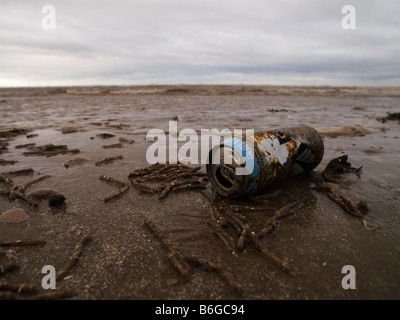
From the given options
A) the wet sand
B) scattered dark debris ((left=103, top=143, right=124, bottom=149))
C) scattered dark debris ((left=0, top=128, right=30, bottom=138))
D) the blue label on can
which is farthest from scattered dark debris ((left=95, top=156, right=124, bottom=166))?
scattered dark debris ((left=0, top=128, right=30, bottom=138))

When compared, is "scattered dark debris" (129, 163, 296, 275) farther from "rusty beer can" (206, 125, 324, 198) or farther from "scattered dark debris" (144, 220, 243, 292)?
"rusty beer can" (206, 125, 324, 198)

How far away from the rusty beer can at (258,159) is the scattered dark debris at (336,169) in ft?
2.68

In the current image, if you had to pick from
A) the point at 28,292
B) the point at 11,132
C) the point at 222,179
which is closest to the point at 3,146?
the point at 11,132

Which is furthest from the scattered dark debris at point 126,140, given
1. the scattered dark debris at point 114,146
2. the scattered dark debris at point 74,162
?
the scattered dark debris at point 74,162

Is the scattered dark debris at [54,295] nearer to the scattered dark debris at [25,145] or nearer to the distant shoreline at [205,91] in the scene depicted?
the scattered dark debris at [25,145]

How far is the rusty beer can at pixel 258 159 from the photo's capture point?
3066 millimetres

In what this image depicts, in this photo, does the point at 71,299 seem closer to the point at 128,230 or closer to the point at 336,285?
the point at 128,230

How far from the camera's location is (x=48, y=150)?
6.20m

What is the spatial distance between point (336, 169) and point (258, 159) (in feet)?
8.06

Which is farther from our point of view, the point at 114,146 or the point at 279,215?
the point at 114,146

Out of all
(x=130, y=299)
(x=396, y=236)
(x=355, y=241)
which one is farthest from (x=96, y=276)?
(x=396, y=236)

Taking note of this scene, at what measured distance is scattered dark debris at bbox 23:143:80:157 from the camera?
5.92 metres

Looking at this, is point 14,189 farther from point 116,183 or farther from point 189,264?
point 189,264

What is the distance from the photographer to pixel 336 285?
6.71 ft
